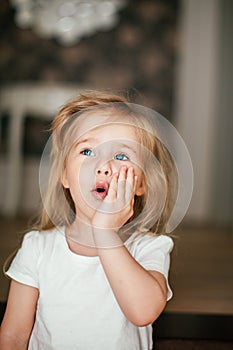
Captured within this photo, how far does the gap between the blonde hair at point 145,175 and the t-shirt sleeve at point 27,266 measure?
52 mm

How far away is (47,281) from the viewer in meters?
0.94

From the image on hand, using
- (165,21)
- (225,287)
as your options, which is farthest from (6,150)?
(225,287)

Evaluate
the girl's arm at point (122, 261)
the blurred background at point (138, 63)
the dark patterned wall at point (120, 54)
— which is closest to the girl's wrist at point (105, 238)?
the girl's arm at point (122, 261)

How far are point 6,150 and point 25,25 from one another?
1.08 m

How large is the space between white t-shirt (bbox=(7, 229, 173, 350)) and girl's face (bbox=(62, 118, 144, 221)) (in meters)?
0.08

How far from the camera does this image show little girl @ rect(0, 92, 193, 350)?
0.88m

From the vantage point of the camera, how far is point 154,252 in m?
0.94

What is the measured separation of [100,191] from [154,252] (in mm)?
138

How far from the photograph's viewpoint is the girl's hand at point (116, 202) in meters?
0.84

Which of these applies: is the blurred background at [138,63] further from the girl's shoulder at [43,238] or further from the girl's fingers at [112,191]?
the girl's fingers at [112,191]

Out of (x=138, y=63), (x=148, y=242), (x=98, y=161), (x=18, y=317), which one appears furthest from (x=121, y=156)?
(x=138, y=63)

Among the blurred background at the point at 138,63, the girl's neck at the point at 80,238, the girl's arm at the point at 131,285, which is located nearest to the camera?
the girl's arm at the point at 131,285

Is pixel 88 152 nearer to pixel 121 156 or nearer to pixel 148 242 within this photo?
pixel 121 156

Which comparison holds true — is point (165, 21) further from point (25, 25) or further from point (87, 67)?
point (25, 25)
